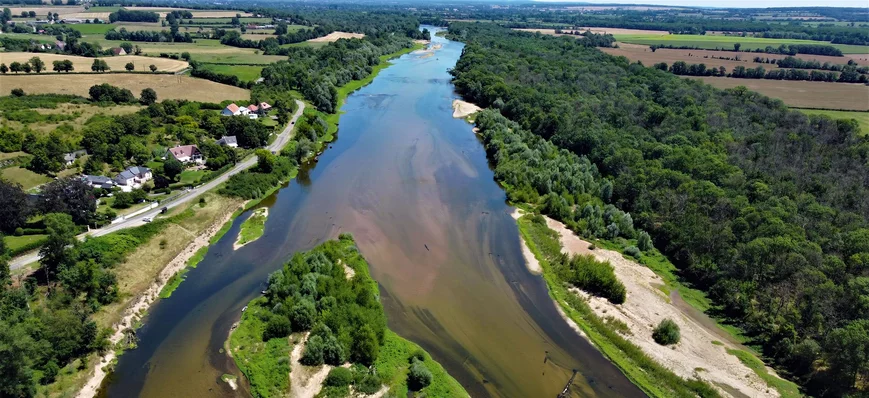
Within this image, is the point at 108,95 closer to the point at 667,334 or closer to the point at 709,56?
the point at 667,334

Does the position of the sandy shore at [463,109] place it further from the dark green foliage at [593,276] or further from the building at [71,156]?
the building at [71,156]

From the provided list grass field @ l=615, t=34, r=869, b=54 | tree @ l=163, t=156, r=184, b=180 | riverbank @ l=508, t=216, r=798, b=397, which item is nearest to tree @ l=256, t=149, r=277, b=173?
tree @ l=163, t=156, r=184, b=180

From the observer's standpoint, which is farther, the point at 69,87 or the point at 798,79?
the point at 798,79

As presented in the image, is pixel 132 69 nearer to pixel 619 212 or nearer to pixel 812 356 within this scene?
pixel 619 212

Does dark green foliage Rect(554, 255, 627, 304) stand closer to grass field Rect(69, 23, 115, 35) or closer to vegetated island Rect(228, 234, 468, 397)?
vegetated island Rect(228, 234, 468, 397)

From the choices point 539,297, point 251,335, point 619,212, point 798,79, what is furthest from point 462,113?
point 798,79
